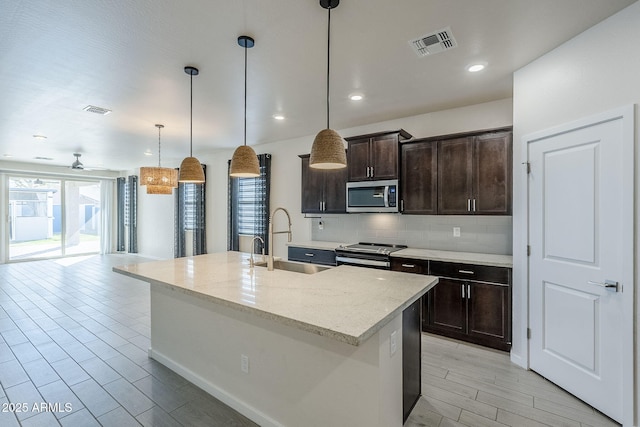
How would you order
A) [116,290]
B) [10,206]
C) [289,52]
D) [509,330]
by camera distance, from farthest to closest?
[10,206], [116,290], [509,330], [289,52]

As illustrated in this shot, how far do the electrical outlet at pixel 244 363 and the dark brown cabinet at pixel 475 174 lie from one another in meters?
2.70

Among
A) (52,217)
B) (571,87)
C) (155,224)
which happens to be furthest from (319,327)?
(52,217)

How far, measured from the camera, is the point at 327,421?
1759 millimetres

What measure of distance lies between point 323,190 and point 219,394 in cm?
304

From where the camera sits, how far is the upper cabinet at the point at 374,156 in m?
3.87

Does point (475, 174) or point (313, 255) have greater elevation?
point (475, 174)

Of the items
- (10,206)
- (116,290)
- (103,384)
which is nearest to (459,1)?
(103,384)

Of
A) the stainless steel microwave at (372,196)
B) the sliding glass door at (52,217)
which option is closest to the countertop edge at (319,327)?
the stainless steel microwave at (372,196)

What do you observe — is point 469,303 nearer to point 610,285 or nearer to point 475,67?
point 610,285

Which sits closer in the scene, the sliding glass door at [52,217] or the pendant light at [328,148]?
the pendant light at [328,148]

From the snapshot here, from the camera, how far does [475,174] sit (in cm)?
339

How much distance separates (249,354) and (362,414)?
883 millimetres

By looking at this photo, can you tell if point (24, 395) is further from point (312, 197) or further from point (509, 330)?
point (509, 330)

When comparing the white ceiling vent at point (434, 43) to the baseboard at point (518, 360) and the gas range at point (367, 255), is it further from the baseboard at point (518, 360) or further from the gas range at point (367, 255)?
the baseboard at point (518, 360)
